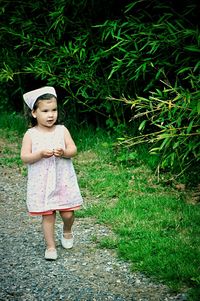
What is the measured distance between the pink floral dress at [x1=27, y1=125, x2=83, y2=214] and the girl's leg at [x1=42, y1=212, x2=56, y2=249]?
0.07 metres

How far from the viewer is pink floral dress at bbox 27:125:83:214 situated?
4.10 metres

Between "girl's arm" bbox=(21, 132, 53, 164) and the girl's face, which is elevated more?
the girl's face

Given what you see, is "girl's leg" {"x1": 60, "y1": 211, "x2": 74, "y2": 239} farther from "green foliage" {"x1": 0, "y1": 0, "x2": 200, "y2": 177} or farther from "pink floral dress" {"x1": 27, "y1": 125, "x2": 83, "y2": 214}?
"green foliage" {"x1": 0, "y1": 0, "x2": 200, "y2": 177}

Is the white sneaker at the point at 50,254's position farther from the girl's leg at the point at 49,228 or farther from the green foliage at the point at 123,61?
the green foliage at the point at 123,61

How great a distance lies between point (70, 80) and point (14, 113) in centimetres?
324

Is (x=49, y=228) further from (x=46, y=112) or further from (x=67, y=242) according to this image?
(x=46, y=112)

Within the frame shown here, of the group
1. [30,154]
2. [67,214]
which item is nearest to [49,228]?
[67,214]

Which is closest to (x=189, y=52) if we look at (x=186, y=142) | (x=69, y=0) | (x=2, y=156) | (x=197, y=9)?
(x=197, y=9)

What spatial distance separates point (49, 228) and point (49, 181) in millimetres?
348

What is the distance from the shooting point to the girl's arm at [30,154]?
157 inches

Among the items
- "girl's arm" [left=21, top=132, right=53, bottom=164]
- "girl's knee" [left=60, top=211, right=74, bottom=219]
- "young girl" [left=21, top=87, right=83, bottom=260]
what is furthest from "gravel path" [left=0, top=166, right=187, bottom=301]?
"girl's arm" [left=21, top=132, right=53, bottom=164]

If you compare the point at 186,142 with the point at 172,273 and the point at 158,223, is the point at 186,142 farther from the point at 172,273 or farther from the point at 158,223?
the point at 172,273

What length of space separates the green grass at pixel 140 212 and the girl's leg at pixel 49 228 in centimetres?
42

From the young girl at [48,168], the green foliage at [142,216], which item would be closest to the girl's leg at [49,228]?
the young girl at [48,168]
